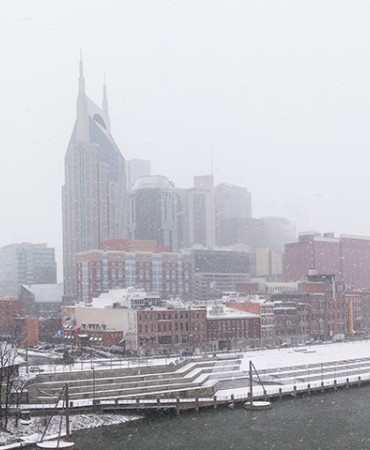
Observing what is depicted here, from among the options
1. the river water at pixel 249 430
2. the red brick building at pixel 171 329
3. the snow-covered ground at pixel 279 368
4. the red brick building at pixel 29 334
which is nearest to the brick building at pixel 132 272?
the red brick building at pixel 29 334

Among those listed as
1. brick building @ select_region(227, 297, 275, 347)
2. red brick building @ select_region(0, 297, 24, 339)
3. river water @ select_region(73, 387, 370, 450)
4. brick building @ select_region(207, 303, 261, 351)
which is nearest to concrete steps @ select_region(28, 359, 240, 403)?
river water @ select_region(73, 387, 370, 450)

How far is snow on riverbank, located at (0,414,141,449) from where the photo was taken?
54.9 m

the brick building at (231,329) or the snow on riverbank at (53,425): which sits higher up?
the brick building at (231,329)

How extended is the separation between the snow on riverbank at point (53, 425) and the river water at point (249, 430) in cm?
106

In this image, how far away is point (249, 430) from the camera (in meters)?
56.9

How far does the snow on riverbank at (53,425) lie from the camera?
54853 millimetres

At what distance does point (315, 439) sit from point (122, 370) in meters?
23.2

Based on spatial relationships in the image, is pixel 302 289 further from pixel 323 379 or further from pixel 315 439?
pixel 315 439

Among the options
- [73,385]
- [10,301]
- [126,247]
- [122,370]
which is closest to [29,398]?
[73,385]

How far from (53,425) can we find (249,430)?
14.6 metres

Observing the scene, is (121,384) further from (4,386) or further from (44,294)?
(44,294)

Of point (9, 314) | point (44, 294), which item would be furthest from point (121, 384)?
point (44, 294)

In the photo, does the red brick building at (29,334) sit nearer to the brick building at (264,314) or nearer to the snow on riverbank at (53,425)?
the brick building at (264,314)

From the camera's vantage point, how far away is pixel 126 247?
18700cm
